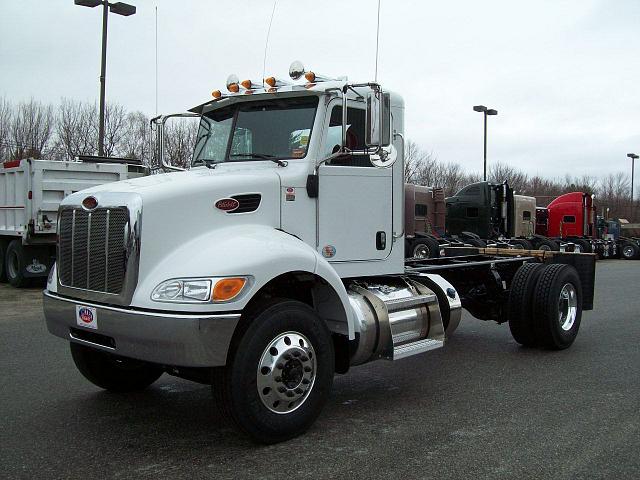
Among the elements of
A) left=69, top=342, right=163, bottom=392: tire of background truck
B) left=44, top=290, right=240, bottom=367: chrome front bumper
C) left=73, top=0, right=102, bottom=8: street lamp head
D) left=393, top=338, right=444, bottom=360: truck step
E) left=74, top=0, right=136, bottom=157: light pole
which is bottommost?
left=69, top=342, right=163, bottom=392: tire of background truck

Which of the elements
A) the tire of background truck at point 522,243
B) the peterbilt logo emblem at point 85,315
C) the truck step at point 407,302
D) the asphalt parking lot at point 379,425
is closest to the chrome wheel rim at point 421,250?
the tire of background truck at point 522,243

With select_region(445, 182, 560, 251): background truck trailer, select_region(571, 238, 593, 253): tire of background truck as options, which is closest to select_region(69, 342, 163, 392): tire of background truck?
select_region(445, 182, 560, 251): background truck trailer

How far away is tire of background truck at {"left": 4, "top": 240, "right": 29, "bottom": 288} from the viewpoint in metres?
14.2

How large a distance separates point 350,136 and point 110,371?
2.90 metres

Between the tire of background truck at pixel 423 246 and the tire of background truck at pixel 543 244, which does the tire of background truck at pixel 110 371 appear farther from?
the tire of background truck at pixel 543 244

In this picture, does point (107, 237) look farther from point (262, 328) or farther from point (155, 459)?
point (155, 459)

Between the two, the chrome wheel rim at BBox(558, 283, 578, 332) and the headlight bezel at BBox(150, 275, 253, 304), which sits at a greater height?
the headlight bezel at BBox(150, 275, 253, 304)

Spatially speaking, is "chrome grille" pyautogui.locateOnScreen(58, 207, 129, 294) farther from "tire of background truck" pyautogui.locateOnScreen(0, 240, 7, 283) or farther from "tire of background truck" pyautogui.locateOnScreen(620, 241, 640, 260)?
"tire of background truck" pyautogui.locateOnScreen(620, 241, 640, 260)

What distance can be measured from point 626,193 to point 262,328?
3133 inches

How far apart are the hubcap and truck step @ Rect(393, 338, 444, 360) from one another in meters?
1.01

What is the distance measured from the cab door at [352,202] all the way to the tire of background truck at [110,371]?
1842mm

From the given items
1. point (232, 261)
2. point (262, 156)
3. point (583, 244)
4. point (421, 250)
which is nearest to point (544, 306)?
point (262, 156)

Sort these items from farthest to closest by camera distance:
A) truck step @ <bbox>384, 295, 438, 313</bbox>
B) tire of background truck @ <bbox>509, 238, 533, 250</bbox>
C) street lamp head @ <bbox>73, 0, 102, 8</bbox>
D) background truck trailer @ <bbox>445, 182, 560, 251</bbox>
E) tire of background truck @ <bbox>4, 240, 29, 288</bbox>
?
background truck trailer @ <bbox>445, 182, 560, 251</bbox> < tire of background truck @ <bbox>509, 238, 533, 250</bbox> < street lamp head @ <bbox>73, 0, 102, 8</bbox> < tire of background truck @ <bbox>4, 240, 29, 288</bbox> < truck step @ <bbox>384, 295, 438, 313</bbox>

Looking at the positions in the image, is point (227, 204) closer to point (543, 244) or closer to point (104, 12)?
A: point (104, 12)
